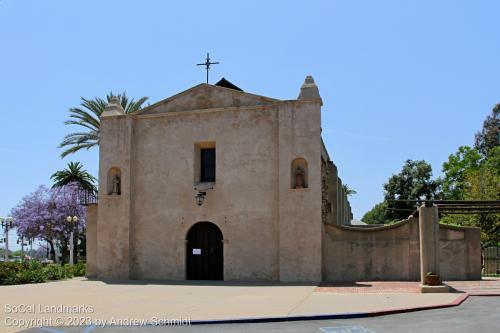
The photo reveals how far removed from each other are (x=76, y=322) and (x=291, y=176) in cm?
1221

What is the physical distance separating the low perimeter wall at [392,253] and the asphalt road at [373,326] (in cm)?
967

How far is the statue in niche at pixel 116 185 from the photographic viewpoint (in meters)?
24.7

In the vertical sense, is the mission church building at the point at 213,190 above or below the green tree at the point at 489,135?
below

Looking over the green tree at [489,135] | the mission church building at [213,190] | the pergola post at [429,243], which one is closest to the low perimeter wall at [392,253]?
the mission church building at [213,190]

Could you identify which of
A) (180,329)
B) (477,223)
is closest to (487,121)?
(477,223)

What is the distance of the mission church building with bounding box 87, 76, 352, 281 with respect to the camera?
2211 cm

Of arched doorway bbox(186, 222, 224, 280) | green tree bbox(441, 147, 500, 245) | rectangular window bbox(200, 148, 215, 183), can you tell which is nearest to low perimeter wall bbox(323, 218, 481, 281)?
arched doorway bbox(186, 222, 224, 280)

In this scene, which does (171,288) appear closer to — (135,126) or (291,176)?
(291,176)

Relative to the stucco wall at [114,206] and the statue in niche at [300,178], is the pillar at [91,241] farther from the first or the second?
the statue in niche at [300,178]

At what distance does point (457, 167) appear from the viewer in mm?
53906

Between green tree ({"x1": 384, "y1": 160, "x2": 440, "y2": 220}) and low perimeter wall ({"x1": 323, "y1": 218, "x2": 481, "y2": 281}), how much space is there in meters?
39.5

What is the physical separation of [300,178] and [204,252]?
5.08 meters

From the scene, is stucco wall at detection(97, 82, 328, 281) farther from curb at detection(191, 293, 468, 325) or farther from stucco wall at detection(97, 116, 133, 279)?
curb at detection(191, 293, 468, 325)

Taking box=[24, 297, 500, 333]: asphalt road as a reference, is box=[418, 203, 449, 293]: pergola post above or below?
above
